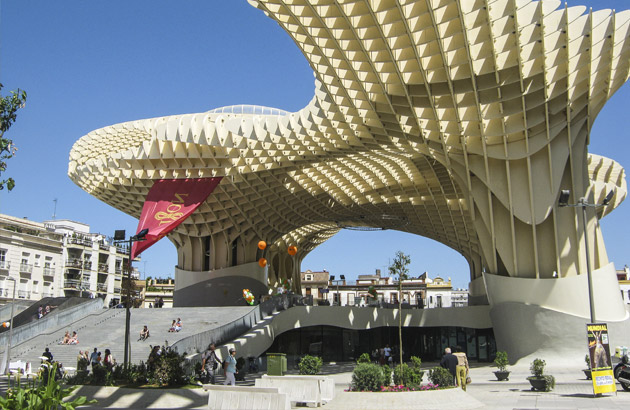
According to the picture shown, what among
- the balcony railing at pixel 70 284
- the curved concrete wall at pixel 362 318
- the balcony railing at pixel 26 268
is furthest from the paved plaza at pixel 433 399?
the balcony railing at pixel 70 284

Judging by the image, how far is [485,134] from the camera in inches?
1298

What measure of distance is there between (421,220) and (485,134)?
30.8m

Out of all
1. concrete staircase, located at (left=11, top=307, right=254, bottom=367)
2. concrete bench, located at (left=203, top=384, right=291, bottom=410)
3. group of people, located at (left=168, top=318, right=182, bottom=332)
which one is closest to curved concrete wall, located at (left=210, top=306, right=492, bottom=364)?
concrete staircase, located at (left=11, top=307, right=254, bottom=367)

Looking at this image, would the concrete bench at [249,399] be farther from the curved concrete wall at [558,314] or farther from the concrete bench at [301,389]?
the curved concrete wall at [558,314]

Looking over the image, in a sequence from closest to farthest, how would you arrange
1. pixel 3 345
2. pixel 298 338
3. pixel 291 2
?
pixel 291 2 < pixel 3 345 < pixel 298 338

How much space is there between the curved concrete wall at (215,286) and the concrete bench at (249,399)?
3827 centimetres

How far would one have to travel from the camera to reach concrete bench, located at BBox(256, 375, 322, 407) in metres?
18.7

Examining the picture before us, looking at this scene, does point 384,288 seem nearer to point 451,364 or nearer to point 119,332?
point 119,332

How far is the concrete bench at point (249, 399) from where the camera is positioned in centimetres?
1681

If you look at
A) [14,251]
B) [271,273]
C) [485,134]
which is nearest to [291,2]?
[485,134]

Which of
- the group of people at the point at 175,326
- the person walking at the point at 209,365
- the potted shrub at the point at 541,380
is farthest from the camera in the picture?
the group of people at the point at 175,326

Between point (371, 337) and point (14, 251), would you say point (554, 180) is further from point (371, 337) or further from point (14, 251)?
point (14, 251)

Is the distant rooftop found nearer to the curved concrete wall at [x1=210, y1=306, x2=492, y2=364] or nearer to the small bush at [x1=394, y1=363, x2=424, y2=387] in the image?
the curved concrete wall at [x1=210, y1=306, x2=492, y2=364]

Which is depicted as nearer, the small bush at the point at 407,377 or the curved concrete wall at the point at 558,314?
the small bush at the point at 407,377
